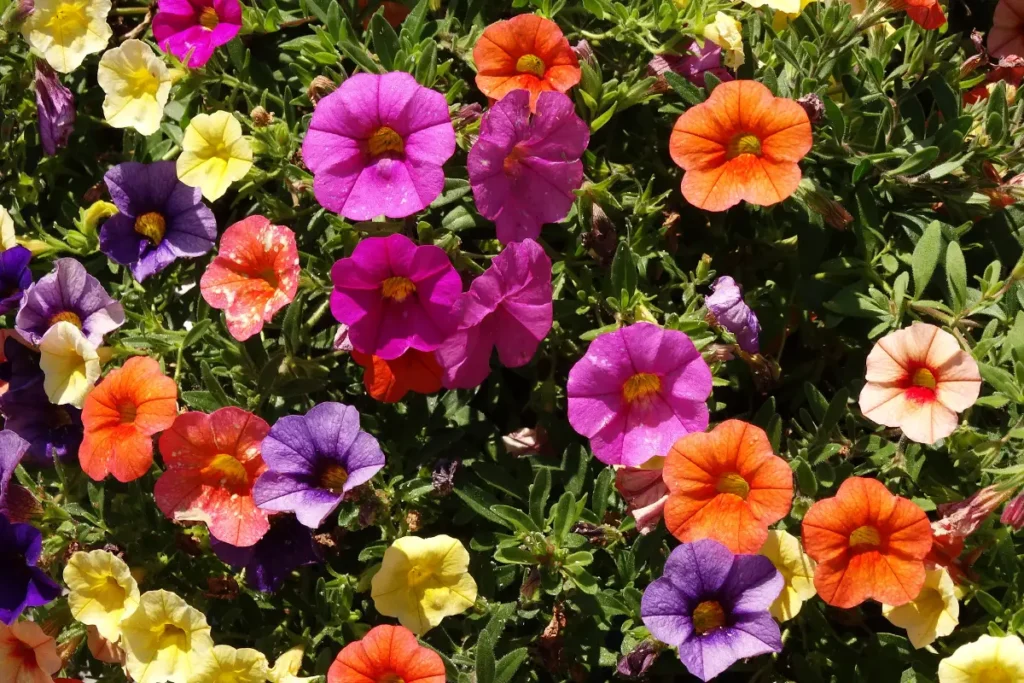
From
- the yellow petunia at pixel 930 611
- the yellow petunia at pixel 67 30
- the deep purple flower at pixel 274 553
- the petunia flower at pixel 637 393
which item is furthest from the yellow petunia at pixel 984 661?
the yellow petunia at pixel 67 30

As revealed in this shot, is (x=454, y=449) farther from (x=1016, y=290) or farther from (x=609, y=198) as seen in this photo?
(x=1016, y=290)

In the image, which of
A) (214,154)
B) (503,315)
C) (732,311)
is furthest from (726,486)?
(214,154)

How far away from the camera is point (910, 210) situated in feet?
7.73

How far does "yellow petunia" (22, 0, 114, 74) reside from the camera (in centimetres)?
233

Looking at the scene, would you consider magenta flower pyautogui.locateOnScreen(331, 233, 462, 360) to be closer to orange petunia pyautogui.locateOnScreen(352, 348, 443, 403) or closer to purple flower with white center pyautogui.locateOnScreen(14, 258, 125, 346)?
orange petunia pyautogui.locateOnScreen(352, 348, 443, 403)

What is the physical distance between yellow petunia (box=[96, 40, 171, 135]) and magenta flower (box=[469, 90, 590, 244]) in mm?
844

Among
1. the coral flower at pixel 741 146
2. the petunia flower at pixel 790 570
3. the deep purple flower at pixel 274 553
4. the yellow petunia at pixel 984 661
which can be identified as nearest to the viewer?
the yellow petunia at pixel 984 661

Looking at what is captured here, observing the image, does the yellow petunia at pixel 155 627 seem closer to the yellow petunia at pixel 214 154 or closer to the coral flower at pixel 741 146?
the yellow petunia at pixel 214 154

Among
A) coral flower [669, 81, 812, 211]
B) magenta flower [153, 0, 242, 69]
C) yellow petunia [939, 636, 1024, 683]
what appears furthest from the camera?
magenta flower [153, 0, 242, 69]

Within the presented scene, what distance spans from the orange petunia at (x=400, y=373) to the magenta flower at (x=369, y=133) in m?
0.29

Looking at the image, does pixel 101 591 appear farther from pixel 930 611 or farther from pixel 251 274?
pixel 930 611

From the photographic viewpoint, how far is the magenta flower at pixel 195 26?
226 centimetres

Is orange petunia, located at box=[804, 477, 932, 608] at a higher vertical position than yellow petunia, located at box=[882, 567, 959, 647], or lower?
higher

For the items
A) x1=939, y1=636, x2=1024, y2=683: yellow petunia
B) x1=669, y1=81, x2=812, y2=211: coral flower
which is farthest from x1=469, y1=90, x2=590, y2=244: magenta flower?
x1=939, y1=636, x2=1024, y2=683: yellow petunia
